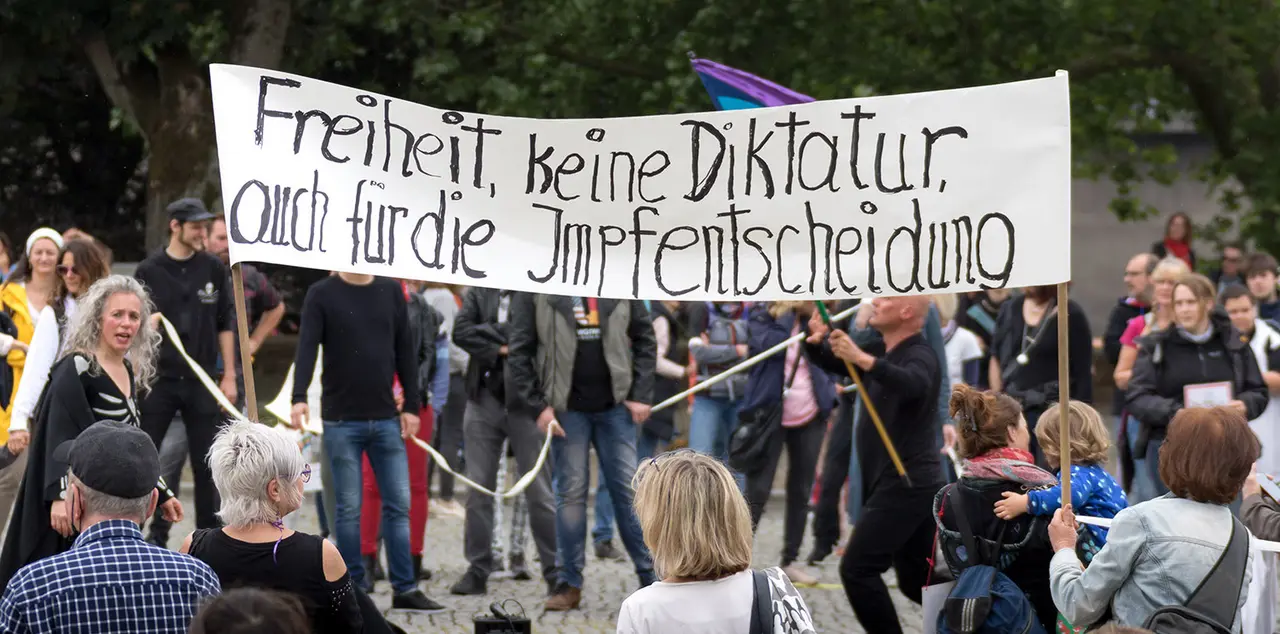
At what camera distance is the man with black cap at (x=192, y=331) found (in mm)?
8406

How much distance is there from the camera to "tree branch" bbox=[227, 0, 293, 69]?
1573 cm

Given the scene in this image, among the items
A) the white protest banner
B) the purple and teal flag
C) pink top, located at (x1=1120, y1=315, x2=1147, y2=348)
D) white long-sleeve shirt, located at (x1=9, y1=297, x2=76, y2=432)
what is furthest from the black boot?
pink top, located at (x1=1120, y1=315, x2=1147, y2=348)

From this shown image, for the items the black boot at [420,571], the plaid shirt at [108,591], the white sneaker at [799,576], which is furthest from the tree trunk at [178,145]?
the plaid shirt at [108,591]

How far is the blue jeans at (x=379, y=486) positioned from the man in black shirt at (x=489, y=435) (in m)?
0.65

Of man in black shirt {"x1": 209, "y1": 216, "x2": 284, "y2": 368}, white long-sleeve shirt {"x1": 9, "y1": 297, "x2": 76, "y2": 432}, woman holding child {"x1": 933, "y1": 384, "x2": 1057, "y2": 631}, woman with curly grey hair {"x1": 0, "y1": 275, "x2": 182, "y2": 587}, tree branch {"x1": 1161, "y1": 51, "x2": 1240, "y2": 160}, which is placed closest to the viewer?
woman holding child {"x1": 933, "y1": 384, "x2": 1057, "y2": 631}

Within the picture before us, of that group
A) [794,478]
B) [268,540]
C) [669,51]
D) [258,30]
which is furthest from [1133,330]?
[258,30]

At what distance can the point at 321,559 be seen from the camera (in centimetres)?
427

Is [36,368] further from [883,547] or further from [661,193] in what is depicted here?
[883,547]

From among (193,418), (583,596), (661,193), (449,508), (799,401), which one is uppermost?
(661,193)

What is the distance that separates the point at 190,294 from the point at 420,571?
76.2 inches

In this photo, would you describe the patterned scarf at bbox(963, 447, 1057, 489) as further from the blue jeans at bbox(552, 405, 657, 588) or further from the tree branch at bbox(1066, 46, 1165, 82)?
the tree branch at bbox(1066, 46, 1165, 82)

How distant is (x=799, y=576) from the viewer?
9258 millimetres

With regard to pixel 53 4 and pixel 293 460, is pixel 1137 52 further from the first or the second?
pixel 293 460

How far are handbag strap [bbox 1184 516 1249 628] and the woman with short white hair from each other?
2141 millimetres
